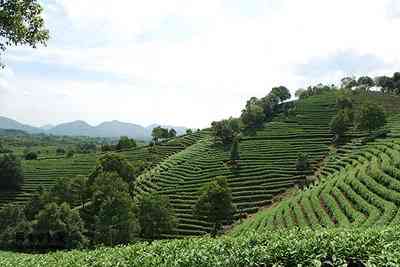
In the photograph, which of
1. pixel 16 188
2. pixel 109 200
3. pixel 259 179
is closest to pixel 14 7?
pixel 109 200

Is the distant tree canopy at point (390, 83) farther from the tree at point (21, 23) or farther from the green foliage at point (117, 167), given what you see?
the tree at point (21, 23)

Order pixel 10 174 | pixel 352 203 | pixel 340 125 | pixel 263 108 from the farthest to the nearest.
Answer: pixel 263 108 < pixel 340 125 < pixel 10 174 < pixel 352 203

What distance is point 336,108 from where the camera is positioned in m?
136

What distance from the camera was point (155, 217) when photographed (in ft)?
224

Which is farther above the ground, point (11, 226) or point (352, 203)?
point (352, 203)

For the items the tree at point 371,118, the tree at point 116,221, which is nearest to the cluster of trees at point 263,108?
the tree at point 371,118

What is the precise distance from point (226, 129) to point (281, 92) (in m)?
44.4

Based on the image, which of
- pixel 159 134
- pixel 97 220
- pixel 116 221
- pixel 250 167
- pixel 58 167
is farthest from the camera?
pixel 159 134

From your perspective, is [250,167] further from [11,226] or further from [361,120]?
[11,226]

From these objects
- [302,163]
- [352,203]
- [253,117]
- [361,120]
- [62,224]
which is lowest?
[62,224]

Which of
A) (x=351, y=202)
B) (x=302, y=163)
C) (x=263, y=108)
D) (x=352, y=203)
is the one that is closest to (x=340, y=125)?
(x=302, y=163)

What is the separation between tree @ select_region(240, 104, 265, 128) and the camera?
430 ft

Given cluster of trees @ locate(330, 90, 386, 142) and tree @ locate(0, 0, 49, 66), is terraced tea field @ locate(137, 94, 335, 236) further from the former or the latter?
tree @ locate(0, 0, 49, 66)

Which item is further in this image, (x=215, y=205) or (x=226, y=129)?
(x=226, y=129)
